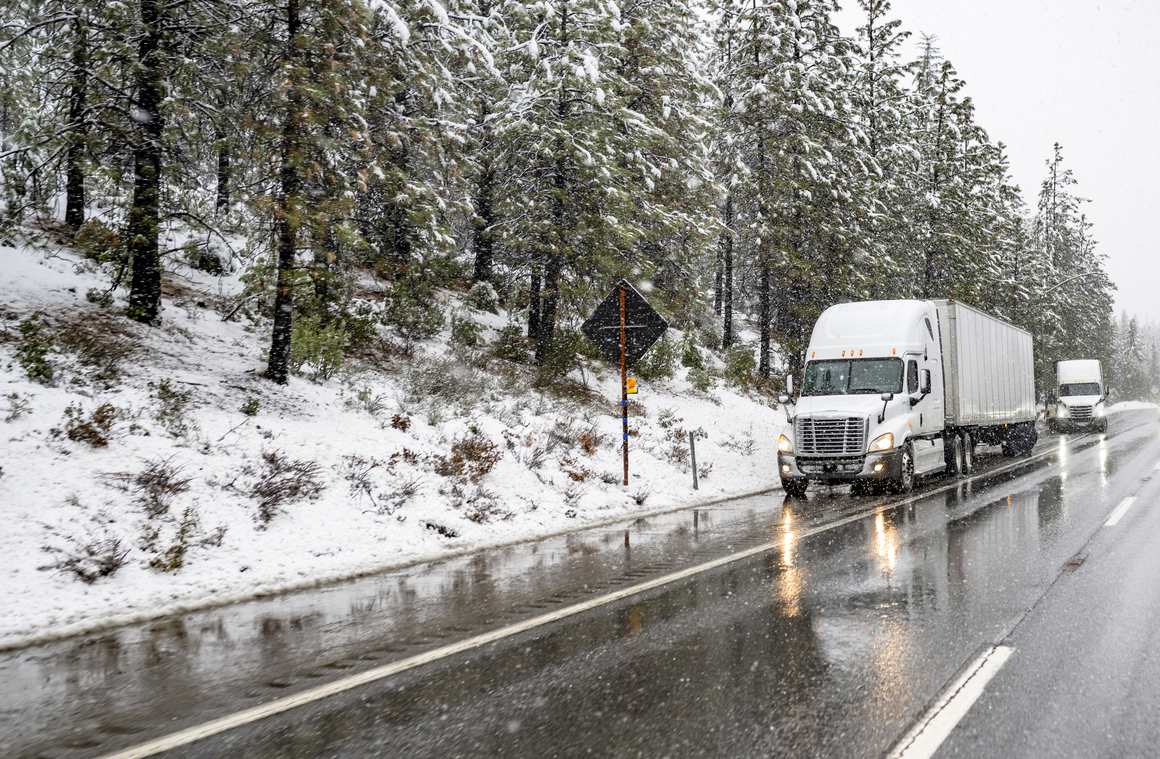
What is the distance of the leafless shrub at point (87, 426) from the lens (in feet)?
27.8

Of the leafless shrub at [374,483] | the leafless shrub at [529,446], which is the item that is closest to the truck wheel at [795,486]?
the leafless shrub at [529,446]

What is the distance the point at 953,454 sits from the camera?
1759 centimetres

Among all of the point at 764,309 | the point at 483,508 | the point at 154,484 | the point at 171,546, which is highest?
the point at 764,309

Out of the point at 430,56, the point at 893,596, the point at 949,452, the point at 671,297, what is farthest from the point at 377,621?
the point at 671,297

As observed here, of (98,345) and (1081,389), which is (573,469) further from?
(1081,389)

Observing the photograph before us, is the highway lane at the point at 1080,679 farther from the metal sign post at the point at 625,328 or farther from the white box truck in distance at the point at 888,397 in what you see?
the metal sign post at the point at 625,328

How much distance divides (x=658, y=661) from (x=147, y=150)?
11.2 meters

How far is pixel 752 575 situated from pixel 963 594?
191 centimetres

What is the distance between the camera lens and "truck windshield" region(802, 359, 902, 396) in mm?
14867

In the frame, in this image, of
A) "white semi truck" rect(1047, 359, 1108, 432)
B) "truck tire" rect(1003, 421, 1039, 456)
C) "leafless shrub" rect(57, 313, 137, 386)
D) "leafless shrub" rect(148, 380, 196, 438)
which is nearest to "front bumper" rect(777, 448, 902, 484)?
"leafless shrub" rect(148, 380, 196, 438)

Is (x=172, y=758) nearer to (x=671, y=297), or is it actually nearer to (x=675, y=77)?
(x=671, y=297)

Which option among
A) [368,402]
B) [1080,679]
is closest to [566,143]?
[368,402]

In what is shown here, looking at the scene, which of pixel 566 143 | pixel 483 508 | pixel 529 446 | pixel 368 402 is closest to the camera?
pixel 483 508

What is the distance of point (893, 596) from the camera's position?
22.0ft
